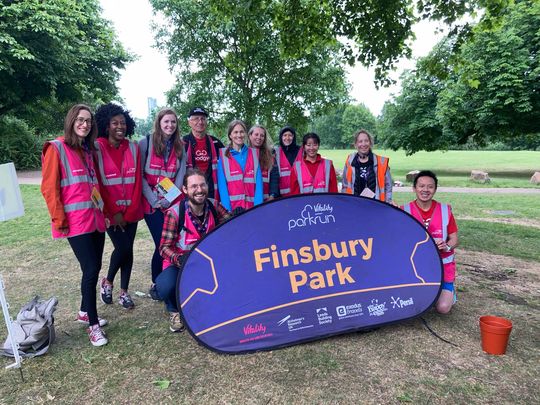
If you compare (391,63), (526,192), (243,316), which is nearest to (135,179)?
(243,316)

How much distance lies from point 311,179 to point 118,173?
6.95 ft

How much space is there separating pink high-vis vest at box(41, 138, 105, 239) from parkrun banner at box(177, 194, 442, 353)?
88 cm

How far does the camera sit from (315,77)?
11500 millimetres

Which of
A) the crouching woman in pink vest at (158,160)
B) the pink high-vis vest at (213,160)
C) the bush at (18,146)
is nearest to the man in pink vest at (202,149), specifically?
the pink high-vis vest at (213,160)

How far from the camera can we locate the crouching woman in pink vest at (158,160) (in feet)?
12.5

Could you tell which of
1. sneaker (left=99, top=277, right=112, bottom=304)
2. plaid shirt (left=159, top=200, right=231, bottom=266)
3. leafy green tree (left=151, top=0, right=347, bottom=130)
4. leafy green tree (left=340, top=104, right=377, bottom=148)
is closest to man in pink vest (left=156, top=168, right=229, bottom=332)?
plaid shirt (left=159, top=200, right=231, bottom=266)

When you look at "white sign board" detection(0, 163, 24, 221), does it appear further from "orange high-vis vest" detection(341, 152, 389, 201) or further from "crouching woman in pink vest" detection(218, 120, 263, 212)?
"orange high-vis vest" detection(341, 152, 389, 201)

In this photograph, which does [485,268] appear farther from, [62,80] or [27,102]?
[27,102]

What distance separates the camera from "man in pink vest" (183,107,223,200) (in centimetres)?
412

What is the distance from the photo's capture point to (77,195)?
3.11m

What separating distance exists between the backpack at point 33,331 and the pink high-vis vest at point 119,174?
91 centimetres

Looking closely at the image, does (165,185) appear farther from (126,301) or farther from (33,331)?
(33,331)

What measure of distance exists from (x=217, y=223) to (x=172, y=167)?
836 millimetres

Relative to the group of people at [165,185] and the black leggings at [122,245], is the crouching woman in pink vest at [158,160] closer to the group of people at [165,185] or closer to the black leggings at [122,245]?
the group of people at [165,185]
